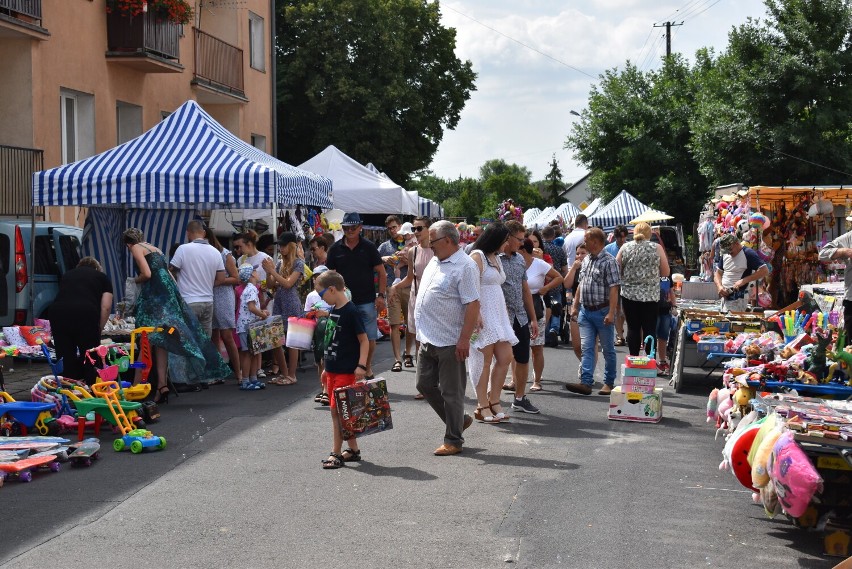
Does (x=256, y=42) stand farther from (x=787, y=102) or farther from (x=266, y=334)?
(x=266, y=334)

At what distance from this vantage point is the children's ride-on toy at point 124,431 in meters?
8.89

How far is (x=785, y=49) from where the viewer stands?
2747cm

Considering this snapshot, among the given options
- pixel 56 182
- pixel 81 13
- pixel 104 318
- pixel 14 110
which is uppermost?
pixel 81 13

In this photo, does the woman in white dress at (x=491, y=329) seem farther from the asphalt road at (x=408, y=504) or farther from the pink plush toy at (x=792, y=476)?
the pink plush toy at (x=792, y=476)

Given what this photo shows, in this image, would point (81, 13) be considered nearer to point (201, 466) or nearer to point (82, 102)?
point (82, 102)

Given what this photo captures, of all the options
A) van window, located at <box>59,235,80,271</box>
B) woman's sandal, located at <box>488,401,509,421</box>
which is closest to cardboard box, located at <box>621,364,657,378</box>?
woman's sandal, located at <box>488,401,509,421</box>

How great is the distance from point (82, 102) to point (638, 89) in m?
25.7

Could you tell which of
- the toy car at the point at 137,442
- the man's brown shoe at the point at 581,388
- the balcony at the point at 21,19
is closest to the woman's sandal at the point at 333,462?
the toy car at the point at 137,442

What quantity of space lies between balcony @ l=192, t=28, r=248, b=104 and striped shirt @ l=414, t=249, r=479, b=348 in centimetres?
1770

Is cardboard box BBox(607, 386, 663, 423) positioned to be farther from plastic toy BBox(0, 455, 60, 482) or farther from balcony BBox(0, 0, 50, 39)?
balcony BBox(0, 0, 50, 39)

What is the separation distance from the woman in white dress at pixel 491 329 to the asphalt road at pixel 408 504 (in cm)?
38

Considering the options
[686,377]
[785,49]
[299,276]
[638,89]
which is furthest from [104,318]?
[638,89]

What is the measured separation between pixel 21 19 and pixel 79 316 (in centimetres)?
915

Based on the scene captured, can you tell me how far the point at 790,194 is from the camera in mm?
17625
